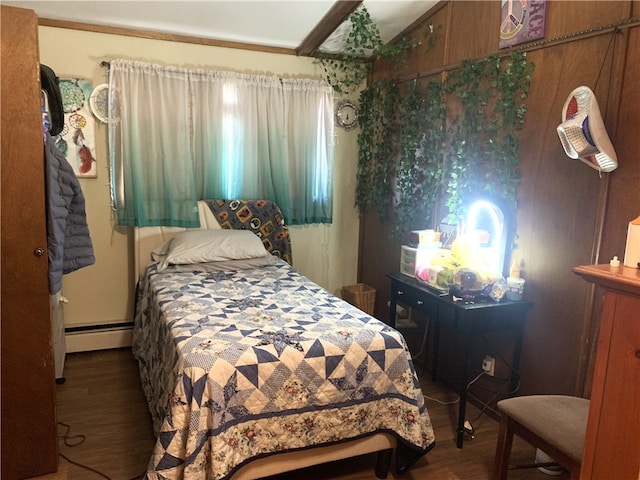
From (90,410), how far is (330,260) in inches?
87.8

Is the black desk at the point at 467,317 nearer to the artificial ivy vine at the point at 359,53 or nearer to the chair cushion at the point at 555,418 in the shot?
the chair cushion at the point at 555,418

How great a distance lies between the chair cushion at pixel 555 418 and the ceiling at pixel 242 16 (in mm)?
2428

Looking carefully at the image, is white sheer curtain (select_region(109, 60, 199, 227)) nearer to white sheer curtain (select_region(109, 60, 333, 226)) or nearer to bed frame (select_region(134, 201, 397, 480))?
white sheer curtain (select_region(109, 60, 333, 226))

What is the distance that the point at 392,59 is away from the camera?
3.73m

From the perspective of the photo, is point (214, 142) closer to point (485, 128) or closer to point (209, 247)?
point (209, 247)

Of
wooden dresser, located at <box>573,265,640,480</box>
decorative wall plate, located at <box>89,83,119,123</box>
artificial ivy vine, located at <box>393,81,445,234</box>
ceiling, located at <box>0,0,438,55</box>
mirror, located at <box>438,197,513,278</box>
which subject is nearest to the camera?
wooden dresser, located at <box>573,265,640,480</box>

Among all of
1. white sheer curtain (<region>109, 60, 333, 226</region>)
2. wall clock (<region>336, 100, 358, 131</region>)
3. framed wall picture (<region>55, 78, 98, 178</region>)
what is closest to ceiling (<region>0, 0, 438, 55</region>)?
white sheer curtain (<region>109, 60, 333, 226</region>)

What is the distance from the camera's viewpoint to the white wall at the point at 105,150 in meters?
3.29

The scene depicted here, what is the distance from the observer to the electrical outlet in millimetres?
2826

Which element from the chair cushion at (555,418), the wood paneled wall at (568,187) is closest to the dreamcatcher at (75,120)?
the wood paneled wall at (568,187)

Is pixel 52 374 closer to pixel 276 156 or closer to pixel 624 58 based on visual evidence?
pixel 276 156

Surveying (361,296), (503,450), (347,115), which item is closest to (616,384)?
(503,450)

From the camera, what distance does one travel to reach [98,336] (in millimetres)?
3545

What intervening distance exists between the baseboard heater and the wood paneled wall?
2757 millimetres
